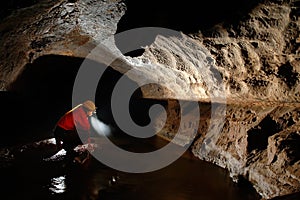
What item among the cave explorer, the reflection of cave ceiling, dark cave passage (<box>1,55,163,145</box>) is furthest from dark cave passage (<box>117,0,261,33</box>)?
dark cave passage (<box>1,55,163,145</box>)

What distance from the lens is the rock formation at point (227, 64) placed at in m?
3.46

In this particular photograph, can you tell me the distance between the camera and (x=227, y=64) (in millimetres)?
4266

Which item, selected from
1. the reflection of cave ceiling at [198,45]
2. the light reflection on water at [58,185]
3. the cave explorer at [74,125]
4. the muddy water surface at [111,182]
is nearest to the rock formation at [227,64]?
the reflection of cave ceiling at [198,45]

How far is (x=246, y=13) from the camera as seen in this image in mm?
3127

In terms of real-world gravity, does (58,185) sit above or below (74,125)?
below

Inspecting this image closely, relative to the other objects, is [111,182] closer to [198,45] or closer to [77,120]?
[77,120]

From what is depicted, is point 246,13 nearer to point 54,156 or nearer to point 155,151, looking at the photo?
point 155,151

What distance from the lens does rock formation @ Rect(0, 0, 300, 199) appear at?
11.4 feet

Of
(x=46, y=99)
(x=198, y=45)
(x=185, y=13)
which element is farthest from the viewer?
(x=46, y=99)

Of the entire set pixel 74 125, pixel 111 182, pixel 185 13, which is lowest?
pixel 111 182

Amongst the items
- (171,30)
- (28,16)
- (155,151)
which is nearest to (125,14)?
(171,30)

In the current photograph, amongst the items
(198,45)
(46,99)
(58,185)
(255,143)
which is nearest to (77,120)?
(58,185)

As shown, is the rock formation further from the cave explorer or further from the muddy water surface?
the cave explorer

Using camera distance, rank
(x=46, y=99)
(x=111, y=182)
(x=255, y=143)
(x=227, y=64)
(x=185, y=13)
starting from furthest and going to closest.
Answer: (x=46, y=99), (x=255, y=143), (x=111, y=182), (x=227, y=64), (x=185, y=13)
